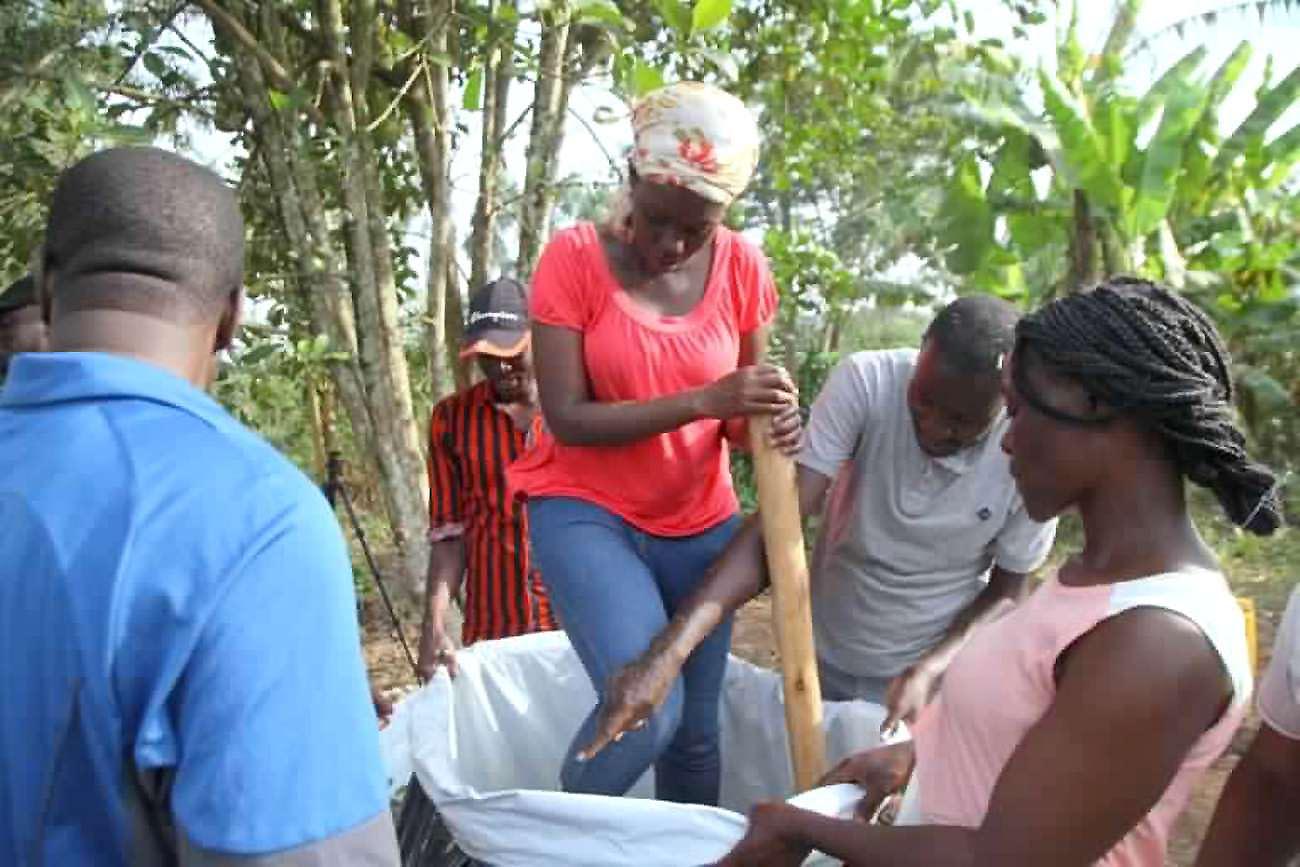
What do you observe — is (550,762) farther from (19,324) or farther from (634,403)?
(19,324)

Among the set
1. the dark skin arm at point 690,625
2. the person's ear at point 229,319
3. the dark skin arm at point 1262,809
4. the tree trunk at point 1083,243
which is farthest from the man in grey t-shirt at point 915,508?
the tree trunk at point 1083,243

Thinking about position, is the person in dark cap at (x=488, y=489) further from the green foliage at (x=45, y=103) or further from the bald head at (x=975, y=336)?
the bald head at (x=975, y=336)

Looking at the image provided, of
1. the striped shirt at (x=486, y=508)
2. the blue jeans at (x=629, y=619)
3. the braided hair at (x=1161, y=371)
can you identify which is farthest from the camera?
the striped shirt at (x=486, y=508)

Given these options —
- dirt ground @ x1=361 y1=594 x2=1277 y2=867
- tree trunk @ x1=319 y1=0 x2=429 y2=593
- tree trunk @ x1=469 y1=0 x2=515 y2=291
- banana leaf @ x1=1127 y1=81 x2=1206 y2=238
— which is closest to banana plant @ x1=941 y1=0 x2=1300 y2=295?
banana leaf @ x1=1127 y1=81 x2=1206 y2=238

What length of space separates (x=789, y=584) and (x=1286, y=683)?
0.77 metres

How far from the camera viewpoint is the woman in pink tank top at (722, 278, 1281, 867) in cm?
133

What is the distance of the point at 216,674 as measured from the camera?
0.99 metres

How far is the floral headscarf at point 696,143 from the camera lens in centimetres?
208

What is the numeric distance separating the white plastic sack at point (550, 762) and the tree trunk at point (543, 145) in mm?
2403

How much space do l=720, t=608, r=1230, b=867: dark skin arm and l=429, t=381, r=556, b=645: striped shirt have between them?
81.1 inches

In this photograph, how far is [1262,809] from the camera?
1.67m

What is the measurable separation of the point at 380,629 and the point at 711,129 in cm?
534

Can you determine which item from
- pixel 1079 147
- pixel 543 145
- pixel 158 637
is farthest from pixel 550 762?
pixel 1079 147

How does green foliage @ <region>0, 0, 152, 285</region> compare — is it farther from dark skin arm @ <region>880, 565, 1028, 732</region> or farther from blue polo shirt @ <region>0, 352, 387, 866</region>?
blue polo shirt @ <region>0, 352, 387, 866</region>
